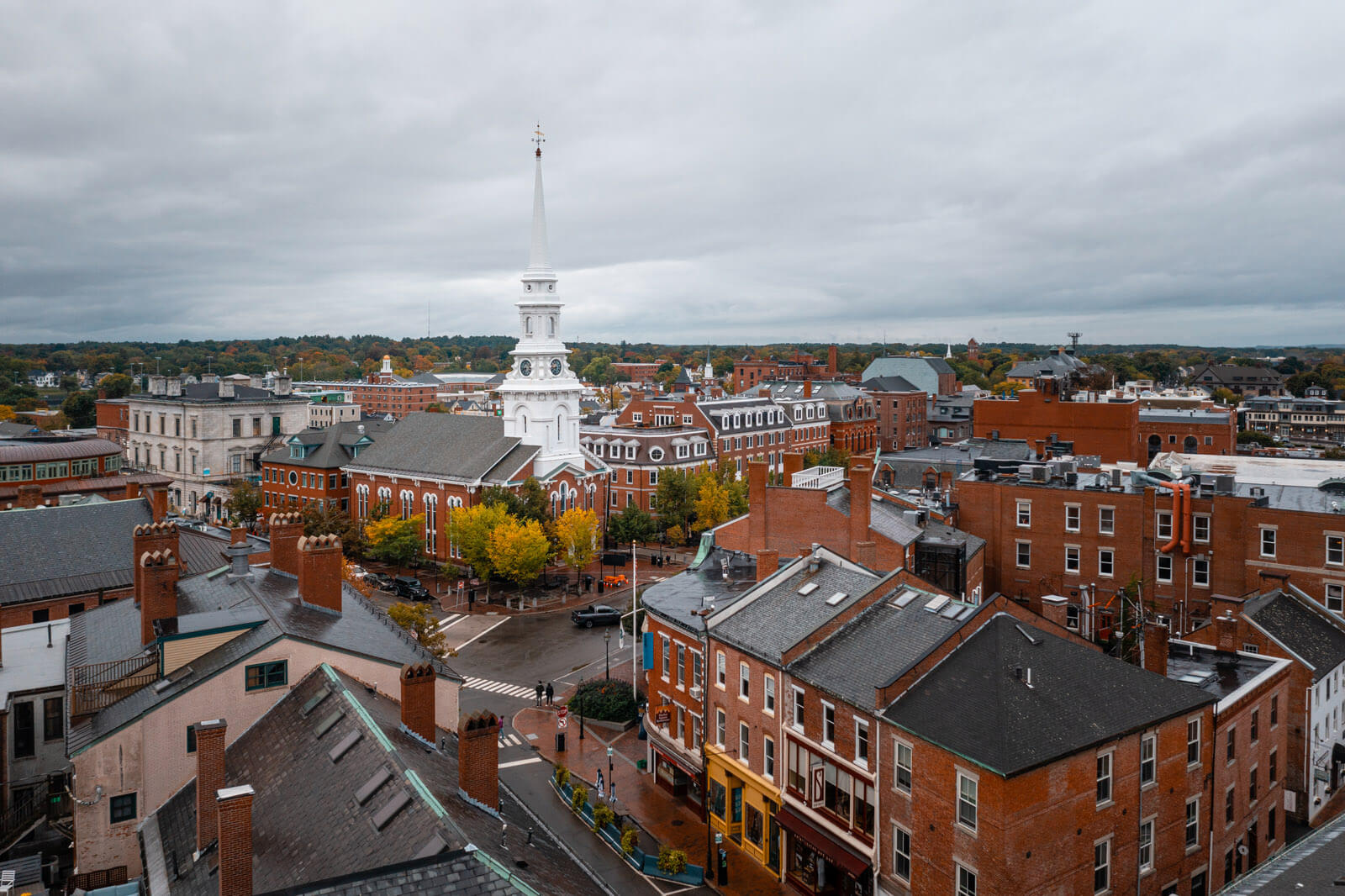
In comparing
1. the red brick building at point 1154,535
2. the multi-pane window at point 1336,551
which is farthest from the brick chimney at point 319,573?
the multi-pane window at point 1336,551

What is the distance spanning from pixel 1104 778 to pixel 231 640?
77.7ft

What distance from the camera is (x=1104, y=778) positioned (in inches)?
943

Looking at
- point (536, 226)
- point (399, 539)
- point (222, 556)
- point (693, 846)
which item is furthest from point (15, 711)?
point (536, 226)

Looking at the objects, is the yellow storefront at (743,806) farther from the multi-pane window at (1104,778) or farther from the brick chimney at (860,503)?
the brick chimney at (860,503)

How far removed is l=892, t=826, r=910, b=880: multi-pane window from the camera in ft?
82.7

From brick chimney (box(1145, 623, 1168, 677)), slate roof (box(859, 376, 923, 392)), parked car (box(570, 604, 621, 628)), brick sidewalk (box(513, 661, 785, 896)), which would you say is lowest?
brick sidewalk (box(513, 661, 785, 896))

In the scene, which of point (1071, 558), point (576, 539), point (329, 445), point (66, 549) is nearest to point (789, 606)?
point (1071, 558)

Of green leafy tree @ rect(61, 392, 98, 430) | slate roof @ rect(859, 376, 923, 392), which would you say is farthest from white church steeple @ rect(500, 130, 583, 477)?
green leafy tree @ rect(61, 392, 98, 430)

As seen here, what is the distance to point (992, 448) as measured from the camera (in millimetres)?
74375

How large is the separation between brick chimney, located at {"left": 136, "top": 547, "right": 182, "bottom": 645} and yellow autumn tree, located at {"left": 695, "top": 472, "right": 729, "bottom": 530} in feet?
205

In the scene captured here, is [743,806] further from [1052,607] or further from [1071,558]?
[1071,558]

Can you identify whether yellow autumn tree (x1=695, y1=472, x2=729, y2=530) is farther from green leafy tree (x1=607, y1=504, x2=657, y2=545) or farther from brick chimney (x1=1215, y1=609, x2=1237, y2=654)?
brick chimney (x1=1215, y1=609, x2=1237, y2=654)

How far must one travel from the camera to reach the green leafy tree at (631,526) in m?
83.0

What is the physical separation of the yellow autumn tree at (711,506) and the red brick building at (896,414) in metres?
59.9
